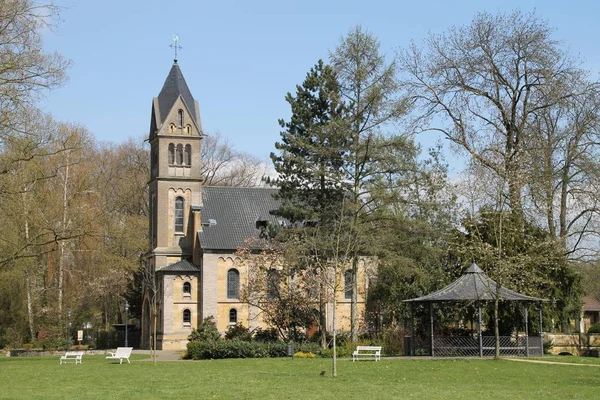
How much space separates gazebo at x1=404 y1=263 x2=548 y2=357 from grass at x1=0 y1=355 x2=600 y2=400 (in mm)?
3913

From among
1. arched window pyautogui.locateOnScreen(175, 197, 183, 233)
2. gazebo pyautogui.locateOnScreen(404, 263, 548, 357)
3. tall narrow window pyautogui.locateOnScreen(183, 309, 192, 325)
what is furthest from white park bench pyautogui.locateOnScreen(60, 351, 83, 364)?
arched window pyautogui.locateOnScreen(175, 197, 183, 233)

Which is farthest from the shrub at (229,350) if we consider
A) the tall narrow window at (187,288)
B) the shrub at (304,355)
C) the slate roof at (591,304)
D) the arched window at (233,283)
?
the slate roof at (591,304)

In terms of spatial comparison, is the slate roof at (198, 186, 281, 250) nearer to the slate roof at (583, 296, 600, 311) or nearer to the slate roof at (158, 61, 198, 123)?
the slate roof at (158, 61, 198, 123)

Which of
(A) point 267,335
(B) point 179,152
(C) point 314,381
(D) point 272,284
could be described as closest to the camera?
(C) point 314,381

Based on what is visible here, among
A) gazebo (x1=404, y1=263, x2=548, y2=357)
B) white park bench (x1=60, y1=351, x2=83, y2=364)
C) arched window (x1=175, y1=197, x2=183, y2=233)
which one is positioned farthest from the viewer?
arched window (x1=175, y1=197, x2=183, y2=233)

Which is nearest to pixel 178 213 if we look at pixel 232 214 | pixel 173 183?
pixel 173 183

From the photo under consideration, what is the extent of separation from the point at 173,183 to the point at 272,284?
1615 cm

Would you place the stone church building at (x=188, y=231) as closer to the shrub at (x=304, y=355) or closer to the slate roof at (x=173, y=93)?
the slate roof at (x=173, y=93)

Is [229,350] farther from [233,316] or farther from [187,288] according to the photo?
[187,288]

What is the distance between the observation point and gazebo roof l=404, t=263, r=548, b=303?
35.4 meters

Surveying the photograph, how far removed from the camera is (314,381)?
23688 mm

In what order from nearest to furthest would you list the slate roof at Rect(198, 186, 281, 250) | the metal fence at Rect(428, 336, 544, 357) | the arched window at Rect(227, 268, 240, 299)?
the metal fence at Rect(428, 336, 544, 357)
the arched window at Rect(227, 268, 240, 299)
the slate roof at Rect(198, 186, 281, 250)

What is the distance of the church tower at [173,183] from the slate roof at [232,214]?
1.22m

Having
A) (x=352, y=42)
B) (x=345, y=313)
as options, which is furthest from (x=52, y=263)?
(x=352, y=42)
